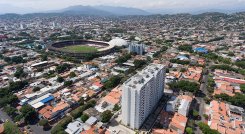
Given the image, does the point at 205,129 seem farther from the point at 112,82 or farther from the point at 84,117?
the point at 112,82

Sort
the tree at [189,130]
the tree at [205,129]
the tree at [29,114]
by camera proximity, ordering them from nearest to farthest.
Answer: the tree at [205,129], the tree at [189,130], the tree at [29,114]

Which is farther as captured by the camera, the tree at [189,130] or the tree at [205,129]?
the tree at [189,130]

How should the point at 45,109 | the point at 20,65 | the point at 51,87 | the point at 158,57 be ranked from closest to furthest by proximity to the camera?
the point at 45,109
the point at 51,87
the point at 20,65
the point at 158,57

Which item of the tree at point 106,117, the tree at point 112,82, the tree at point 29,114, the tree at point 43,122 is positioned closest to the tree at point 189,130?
the tree at point 106,117

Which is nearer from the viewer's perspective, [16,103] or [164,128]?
[164,128]

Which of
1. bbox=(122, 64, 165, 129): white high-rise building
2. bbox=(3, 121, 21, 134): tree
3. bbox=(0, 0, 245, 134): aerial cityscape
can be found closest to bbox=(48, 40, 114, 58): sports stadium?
bbox=(0, 0, 245, 134): aerial cityscape

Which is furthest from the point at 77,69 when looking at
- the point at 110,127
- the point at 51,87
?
the point at 110,127

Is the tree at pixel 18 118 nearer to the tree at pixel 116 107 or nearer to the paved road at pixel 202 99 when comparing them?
the tree at pixel 116 107

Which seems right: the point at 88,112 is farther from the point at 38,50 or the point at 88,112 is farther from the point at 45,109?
the point at 38,50

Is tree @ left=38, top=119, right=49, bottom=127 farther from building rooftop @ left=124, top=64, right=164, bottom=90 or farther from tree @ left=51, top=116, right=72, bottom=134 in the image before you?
building rooftop @ left=124, top=64, right=164, bottom=90
